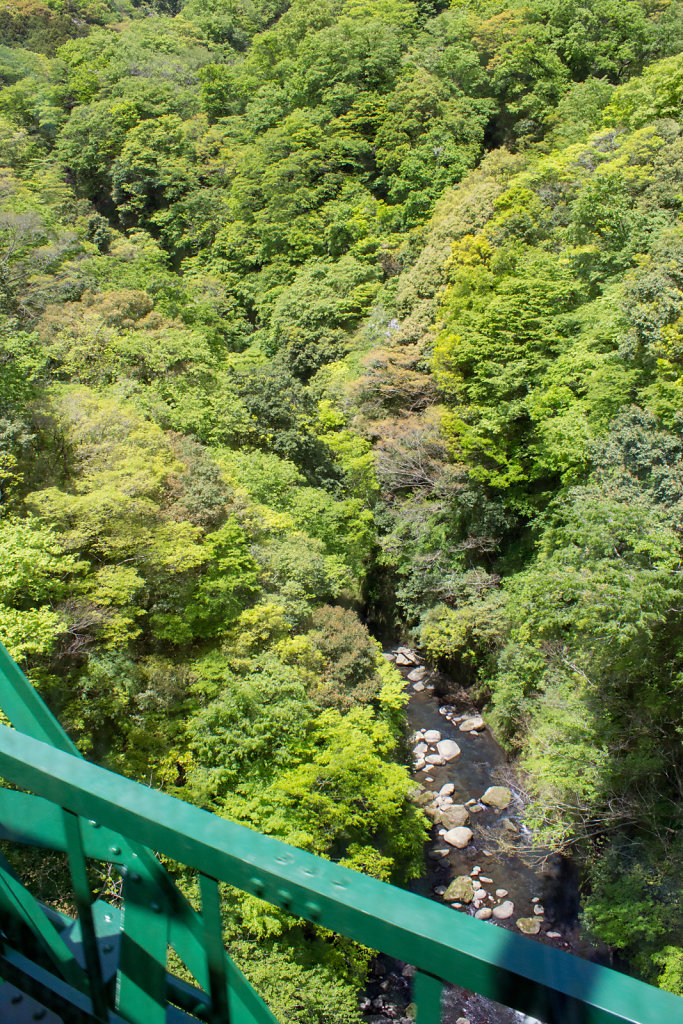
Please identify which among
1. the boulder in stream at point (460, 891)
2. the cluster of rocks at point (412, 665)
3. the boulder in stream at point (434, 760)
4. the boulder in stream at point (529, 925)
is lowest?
the cluster of rocks at point (412, 665)

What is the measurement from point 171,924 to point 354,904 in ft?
2.11

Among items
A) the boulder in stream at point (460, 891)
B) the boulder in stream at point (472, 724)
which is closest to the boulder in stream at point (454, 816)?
the boulder in stream at point (460, 891)

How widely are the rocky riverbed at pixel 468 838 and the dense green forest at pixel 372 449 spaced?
0.67m

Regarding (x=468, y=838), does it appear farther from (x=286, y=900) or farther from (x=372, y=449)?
(x=286, y=900)

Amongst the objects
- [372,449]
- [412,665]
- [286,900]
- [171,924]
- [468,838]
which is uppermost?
[286,900]

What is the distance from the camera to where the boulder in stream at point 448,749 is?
13.8 meters

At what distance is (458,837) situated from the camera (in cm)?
1191

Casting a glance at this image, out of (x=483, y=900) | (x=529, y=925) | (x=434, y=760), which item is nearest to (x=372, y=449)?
(x=434, y=760)

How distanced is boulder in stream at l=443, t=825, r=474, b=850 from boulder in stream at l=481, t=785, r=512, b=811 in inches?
31.0

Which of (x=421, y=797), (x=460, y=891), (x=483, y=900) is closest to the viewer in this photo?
(x=483, y=900)

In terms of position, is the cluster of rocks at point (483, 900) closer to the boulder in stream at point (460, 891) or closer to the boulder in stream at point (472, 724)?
the boulder in stream at point (460, 891)

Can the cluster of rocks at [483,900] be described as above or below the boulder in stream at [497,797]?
above

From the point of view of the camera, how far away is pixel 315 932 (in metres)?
8.80

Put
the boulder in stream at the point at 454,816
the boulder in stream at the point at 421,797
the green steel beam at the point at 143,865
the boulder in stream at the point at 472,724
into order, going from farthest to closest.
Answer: the boulder in stream at the point at 472,724 < the boulder in stream at the point at 421,797 < the boulder in stream at the point at 454,816 < the green steel beam at the point at 143,865
